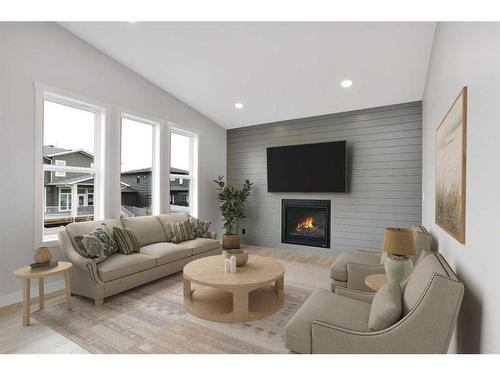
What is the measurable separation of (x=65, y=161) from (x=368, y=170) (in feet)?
15.7

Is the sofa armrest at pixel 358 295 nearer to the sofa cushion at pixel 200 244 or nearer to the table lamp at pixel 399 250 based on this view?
the table lamp at pixel 399 250

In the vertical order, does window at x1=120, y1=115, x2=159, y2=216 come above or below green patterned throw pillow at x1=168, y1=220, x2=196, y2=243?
above

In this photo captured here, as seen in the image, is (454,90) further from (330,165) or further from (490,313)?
(330,165)

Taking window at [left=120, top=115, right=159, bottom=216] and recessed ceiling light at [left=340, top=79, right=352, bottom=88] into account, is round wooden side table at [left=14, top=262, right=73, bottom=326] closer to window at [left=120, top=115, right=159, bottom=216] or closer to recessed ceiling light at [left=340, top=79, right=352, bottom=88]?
window at [left=120, top=115, right=159, bottom=216]

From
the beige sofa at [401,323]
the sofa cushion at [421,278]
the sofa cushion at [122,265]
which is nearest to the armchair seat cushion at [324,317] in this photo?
the beige sofa at [401,323]

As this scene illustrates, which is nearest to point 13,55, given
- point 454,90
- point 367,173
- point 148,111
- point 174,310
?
point 148,111

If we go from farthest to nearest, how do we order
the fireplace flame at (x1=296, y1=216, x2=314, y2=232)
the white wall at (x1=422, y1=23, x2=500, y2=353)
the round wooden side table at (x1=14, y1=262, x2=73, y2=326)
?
the fireplace flame at (x1=296, y1=216, x2=314, y2=232) → the round wooden side table at (x1=14, y1=262, x2=73, y2=326) → the white wall at (x1=422, y1=23, x2=500, y2=353)

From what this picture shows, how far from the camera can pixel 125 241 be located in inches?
131

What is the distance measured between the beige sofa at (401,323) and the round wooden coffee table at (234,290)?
32.2 inches

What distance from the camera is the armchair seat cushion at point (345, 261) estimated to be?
2.78 metres

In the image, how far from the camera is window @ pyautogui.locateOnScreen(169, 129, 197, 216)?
5012 millimetres

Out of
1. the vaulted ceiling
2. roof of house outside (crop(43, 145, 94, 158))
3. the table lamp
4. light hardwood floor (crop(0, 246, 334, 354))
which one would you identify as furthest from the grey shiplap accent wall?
light hardwood floor (crop(0, 246, 334, 354))

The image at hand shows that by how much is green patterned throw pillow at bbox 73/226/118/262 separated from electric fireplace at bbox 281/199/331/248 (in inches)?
131
